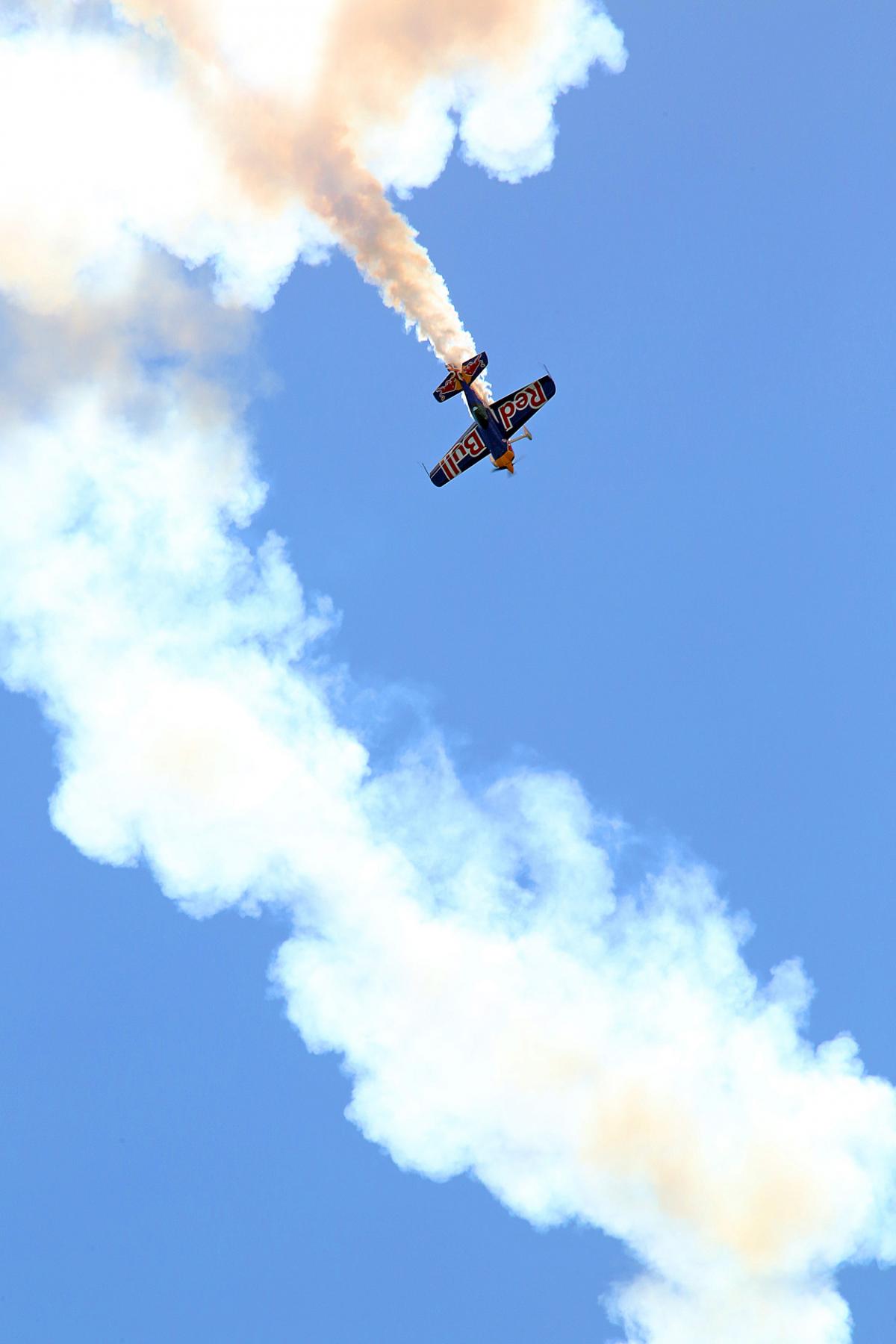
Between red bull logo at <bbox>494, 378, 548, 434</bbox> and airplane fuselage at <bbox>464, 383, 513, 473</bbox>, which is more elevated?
red bull logo at <bbox>494, 378, 548, 434</bbox>

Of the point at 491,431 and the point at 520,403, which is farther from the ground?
the point at 520,403

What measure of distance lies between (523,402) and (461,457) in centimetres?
441

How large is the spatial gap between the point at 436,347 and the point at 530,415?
722cm

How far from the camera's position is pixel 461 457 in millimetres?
83125

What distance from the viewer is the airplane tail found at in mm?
79062

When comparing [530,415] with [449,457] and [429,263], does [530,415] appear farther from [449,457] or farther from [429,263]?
[429,263]

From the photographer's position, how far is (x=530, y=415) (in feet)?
267

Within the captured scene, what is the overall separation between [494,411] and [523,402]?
5.03ft

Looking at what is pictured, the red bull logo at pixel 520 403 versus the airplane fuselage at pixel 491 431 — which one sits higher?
the red bull logo at pixel 520 403

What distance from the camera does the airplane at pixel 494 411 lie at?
79.8m

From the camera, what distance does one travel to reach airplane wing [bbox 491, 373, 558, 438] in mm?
81062

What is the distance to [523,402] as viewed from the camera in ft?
266

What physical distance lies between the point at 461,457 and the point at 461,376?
5.00 metres

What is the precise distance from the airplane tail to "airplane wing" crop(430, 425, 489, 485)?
2418 mm
